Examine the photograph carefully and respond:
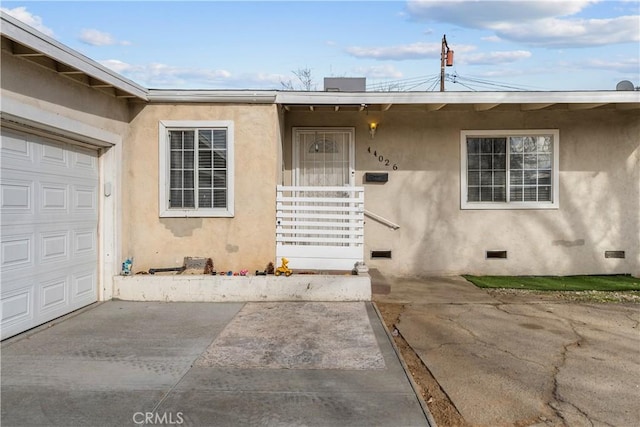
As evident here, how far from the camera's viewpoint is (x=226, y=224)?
737 centimetres

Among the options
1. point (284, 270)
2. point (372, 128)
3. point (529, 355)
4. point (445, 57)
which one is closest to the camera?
point (529, 355)

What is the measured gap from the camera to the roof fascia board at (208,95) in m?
7.20

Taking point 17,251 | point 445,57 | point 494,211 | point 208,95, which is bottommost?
point 17,251

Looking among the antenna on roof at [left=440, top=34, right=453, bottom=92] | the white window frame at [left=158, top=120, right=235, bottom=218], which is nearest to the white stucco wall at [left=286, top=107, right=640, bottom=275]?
the white window frame at [left=158, top=120, right=235, bottom=218]

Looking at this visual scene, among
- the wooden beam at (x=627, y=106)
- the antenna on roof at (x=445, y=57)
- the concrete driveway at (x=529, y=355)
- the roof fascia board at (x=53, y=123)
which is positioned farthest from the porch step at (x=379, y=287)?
the antenna on roof at (x=445, y=57)

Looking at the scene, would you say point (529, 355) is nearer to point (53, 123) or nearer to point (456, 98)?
point (456, 98)

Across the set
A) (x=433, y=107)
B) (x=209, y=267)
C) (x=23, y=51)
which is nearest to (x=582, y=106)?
(x=433, y=107)

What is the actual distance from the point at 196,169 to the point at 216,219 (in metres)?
0.87

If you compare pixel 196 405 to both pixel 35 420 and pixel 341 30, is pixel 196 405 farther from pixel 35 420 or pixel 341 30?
pixel 341 30

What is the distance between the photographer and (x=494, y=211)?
28.8 ft

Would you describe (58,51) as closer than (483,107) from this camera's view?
Yes

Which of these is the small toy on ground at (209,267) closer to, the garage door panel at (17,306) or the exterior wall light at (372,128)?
the garage door panel at (17,306)

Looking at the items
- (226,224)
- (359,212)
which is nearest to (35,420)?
(226,224)

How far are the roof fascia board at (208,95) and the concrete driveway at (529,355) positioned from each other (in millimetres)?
3714
